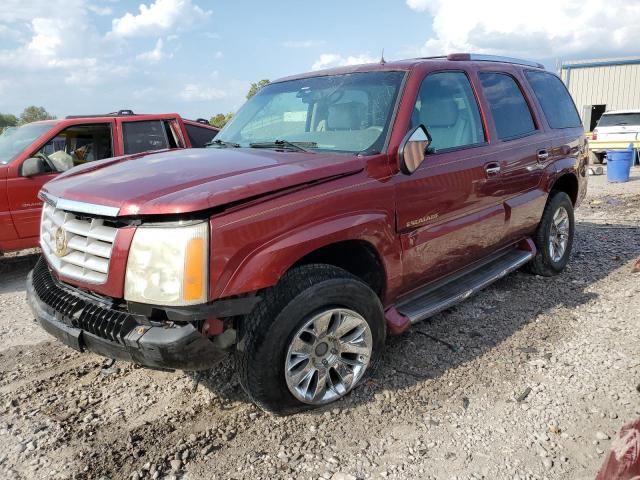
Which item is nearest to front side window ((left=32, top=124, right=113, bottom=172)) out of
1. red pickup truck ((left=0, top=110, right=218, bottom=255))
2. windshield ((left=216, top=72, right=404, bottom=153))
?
red pickup truck ((left=0, top=110, right=218, bottom=255))

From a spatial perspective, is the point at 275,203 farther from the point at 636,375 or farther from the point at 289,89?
the point at 636,375

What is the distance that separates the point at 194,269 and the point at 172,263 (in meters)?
0.11

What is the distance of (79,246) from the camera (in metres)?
2.59

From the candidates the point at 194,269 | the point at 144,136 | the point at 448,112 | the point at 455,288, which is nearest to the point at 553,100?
the point at 448,112

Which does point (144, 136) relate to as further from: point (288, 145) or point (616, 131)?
point (616, 131)

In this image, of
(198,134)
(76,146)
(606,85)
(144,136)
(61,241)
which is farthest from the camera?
(606,85)

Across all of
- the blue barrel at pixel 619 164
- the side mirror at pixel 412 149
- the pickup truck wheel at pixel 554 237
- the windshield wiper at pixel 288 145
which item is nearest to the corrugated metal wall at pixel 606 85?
the blue barrel at pixel 619 164

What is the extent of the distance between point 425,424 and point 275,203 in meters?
1.48

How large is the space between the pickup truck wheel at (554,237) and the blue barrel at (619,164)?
8.07 metres

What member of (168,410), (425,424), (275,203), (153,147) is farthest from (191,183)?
(153,147)

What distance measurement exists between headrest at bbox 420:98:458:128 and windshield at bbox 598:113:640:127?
14.6 metres

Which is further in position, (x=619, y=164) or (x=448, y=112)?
(x=619, y=164)

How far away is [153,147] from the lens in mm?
6719

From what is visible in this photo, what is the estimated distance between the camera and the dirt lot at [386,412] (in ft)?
8.21
